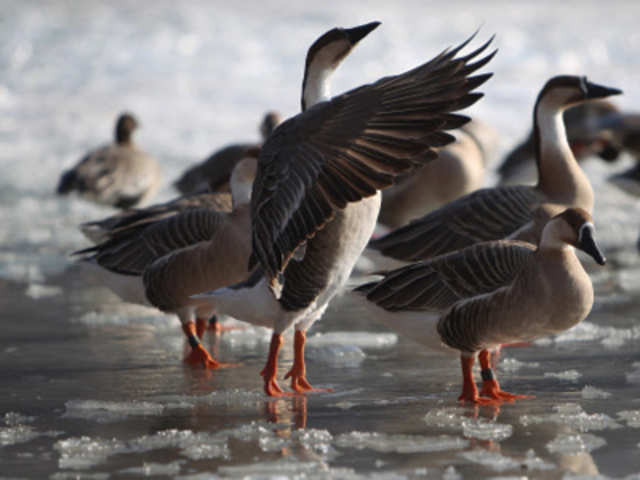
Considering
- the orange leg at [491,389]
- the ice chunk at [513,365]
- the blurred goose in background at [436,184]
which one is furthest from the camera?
the blurred goose in background at [436,184]

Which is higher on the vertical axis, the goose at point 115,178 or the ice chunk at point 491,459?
the goose at point 115,178

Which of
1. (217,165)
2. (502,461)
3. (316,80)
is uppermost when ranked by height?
(217,165)

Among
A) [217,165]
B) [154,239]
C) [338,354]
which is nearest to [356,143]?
[338,354]

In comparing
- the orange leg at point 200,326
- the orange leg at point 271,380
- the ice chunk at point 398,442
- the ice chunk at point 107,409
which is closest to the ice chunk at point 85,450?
the ice chunk at point 107,409

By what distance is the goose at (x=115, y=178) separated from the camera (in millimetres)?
15359

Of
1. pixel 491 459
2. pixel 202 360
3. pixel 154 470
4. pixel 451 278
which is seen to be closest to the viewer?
pixel 154 470

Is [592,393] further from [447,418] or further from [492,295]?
[447,418]

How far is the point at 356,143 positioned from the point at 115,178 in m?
10.7

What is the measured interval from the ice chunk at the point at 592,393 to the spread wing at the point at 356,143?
147cm

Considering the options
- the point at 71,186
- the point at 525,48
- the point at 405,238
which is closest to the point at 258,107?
the point at 525,48

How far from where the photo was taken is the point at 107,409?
544cm

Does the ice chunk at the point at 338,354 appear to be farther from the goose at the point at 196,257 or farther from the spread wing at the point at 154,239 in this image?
the spread wing at the point at 154,239

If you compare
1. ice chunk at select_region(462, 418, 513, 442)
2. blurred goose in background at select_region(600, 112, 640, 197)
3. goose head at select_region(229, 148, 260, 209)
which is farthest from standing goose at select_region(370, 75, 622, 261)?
blurred goose in background at select_region(600, 112, 640, 197)

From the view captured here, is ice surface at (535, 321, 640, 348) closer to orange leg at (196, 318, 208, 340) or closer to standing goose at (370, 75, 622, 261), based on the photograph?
standing goose at (370, 75, 622, 261)
